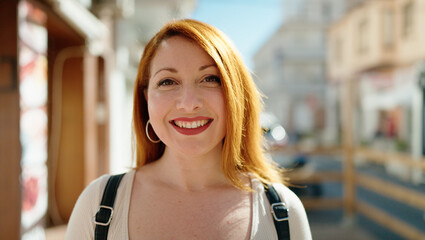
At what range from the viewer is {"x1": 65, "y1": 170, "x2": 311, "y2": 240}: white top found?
4.58ft

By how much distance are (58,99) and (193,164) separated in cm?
397

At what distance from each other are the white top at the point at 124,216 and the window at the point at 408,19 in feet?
43.1

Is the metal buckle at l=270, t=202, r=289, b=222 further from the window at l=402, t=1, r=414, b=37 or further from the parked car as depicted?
the window at l=402, t=1, r=414, b=37

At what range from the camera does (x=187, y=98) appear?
1.41m

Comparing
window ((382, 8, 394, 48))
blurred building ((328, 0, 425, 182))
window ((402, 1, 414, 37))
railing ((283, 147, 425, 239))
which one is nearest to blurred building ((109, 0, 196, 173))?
railing ((283, 147, 425, 239))

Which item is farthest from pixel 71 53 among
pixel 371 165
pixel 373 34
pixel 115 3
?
pixel 373 34

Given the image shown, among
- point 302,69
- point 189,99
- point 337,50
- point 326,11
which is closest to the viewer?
point 189,99

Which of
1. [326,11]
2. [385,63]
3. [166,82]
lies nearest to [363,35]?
[385,63]

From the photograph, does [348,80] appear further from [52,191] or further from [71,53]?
[52,191]

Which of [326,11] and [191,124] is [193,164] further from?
[326,11]

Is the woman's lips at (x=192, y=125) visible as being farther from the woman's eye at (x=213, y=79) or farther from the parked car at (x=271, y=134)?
the parked car at (x=271, y=134)

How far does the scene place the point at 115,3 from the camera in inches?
227

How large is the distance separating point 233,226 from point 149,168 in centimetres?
49

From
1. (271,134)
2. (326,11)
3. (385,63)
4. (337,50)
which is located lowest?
(271,134)
